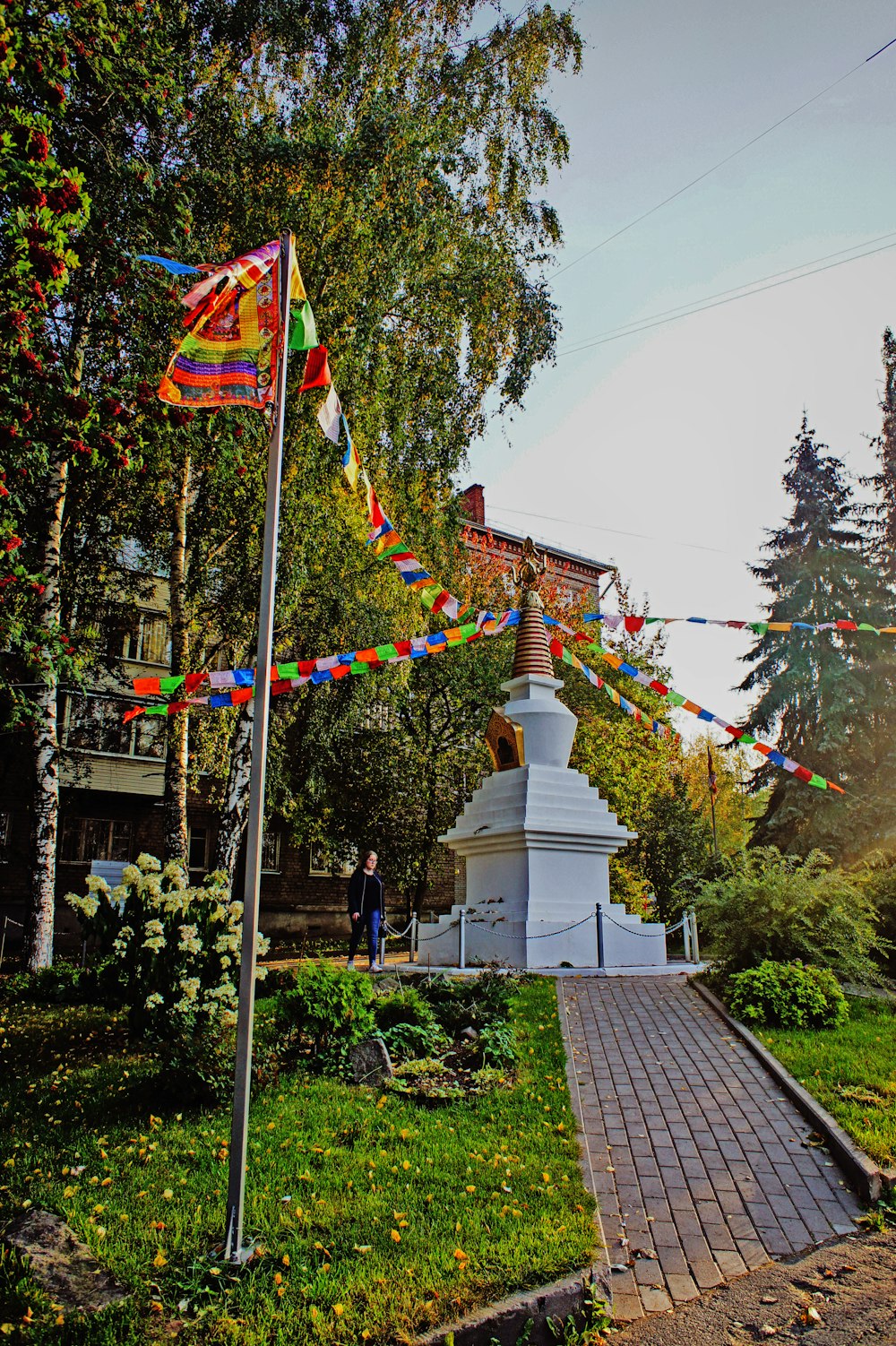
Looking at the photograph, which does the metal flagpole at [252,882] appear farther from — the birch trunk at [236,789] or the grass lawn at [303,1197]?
the birch trunk at [236,789]

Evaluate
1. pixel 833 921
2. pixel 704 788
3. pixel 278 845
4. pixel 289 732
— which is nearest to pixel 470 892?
pixel 833 921

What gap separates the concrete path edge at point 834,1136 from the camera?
5.50 m

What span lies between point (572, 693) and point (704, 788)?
2563 cm

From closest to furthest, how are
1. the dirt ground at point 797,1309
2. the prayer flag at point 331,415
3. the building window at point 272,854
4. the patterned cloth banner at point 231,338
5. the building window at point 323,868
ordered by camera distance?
1. the dirt ground at point 797,1309
2. the patterned cloth banner at point 231,338
3. the prayer flag at point 331,415
4. the building window at point 272,854
5. the building window at point 323,868

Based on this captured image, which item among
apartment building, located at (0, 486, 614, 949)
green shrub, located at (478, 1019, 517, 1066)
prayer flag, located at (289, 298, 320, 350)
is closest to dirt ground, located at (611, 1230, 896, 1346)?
green shrub, located at (478, 1019, 517, 1066)

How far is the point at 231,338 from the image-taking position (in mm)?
5570

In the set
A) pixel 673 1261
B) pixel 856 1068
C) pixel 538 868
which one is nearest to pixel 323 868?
pixel 538 868

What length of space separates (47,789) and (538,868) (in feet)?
23.7

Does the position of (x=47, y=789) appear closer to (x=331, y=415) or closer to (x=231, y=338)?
(x=331, y=415)

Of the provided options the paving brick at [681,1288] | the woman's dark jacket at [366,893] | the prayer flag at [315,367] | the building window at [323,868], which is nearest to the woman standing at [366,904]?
the woman's dark jacket at [366,893]

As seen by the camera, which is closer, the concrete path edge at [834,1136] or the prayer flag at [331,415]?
the concrete path edge at [834,1136]

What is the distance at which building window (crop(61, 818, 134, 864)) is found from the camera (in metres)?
24.1

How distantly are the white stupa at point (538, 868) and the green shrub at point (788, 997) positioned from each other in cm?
271

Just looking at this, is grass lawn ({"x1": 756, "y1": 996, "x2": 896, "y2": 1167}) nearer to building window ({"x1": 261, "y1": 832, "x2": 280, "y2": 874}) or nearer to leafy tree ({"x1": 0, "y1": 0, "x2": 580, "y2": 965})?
leafy tree ({"x1": 0, "y1": 0, "x2": 580, "y2": 965})
